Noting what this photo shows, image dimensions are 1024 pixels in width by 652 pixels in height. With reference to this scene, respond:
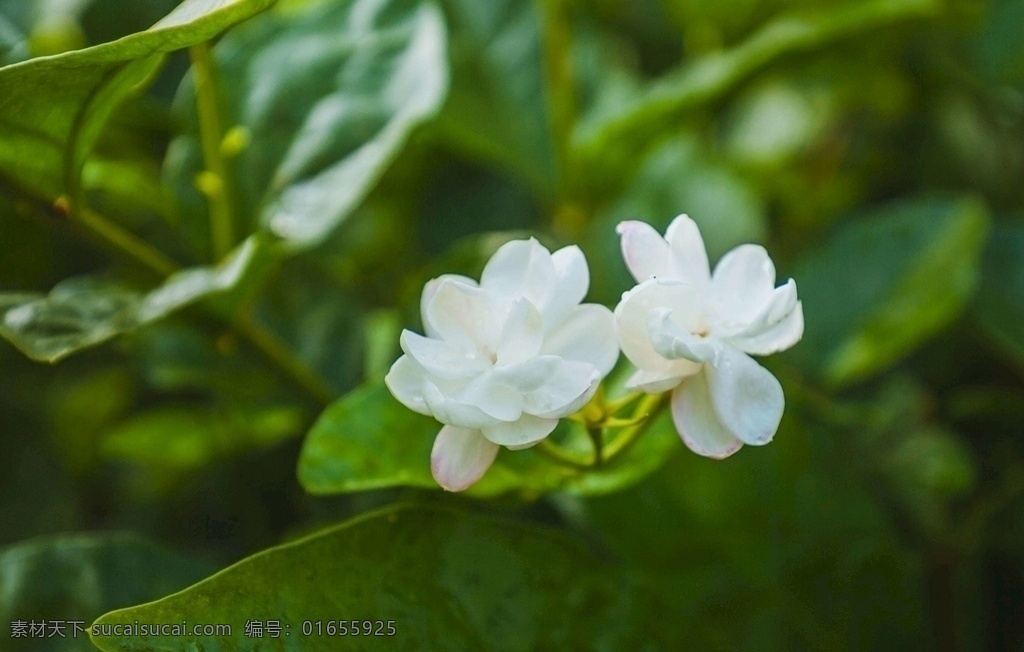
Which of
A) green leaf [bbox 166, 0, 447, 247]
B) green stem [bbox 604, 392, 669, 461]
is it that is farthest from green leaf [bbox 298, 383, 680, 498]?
green leaf [bbox 166, 0, 447, 247]

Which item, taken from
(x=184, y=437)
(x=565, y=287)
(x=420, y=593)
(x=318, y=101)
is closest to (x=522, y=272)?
(x=565, y=287)

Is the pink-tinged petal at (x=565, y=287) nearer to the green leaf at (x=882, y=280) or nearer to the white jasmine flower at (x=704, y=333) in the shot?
the white jasmine flower at (x=704, y=333)

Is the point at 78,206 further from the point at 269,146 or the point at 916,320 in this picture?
the point at 916,320

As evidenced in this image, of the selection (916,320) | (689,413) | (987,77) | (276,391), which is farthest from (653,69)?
(689,413)

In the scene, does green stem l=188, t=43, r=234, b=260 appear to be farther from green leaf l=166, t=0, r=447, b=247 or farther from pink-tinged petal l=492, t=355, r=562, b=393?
pink-tinged petal l=492, t=355, r=562, b=393

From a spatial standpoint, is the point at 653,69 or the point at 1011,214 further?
the point at 653,69

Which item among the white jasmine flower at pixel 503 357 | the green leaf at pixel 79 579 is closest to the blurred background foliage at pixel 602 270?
the green leaf at pixel 79 579
